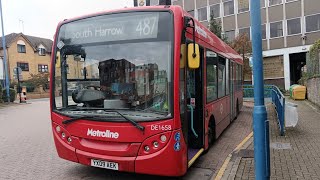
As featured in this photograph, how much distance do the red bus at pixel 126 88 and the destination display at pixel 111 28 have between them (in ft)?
0.06

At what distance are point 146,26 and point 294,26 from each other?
3029 centimetres

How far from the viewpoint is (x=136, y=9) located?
571cm

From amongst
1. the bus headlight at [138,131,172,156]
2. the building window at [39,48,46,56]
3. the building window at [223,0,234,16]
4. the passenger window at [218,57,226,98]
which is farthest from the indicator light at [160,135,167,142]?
the building window at [39,48,46,56]

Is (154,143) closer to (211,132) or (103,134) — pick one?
(103,134)

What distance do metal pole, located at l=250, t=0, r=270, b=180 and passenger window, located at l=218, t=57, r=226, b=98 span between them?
4.68 meters

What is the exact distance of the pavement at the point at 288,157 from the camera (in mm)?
5855

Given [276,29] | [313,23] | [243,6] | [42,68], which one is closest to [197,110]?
[313,23]

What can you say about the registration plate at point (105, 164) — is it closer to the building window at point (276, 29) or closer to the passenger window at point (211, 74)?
the passenger window at point (211, 74)

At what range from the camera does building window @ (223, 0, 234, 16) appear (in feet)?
119

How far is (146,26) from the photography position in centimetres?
554

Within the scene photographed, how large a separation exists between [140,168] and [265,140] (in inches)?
80.1

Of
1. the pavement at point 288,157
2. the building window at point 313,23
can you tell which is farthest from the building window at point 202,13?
the pavement at point 288,157

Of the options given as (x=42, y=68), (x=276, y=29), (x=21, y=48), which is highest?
(x=21, y=48)

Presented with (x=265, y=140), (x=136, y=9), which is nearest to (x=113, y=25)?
(x=136, y=9)
